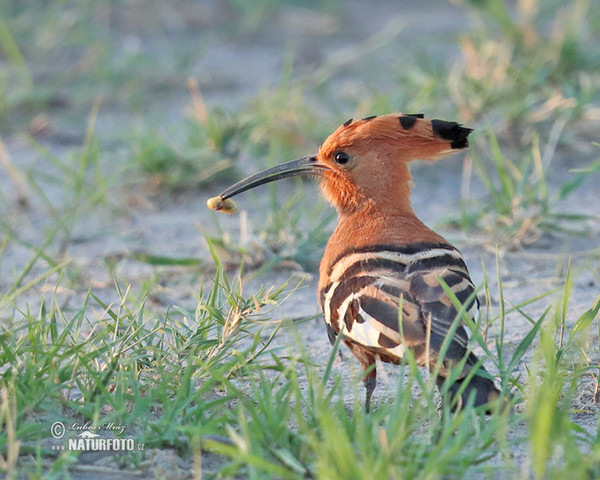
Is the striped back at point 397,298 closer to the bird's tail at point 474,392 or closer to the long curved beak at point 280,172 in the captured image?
the bird's tail at point 474,392

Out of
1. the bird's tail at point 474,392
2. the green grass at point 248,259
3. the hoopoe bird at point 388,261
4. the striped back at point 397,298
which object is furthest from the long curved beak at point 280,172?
the bird's tail at point 474,392

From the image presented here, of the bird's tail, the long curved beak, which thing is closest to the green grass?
the bird's tail

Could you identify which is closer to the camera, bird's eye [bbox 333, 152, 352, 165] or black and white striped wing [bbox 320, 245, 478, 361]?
black and white striped wing [bbox 320, 245, 478, 361]

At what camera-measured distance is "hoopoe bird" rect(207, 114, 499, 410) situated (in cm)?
183

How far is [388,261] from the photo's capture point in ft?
6.68

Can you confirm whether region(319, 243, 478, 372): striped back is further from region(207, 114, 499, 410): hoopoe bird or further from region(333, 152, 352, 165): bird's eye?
region(333, 152, 352, 165): bird's eye

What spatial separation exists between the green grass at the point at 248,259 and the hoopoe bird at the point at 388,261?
0.08 m

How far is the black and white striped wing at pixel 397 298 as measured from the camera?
1.84 metres

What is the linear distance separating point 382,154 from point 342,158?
4.7 inches

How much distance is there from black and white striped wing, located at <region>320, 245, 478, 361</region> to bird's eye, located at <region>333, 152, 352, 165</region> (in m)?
0.38

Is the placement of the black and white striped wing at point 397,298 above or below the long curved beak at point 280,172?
below

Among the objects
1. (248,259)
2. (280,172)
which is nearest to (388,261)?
(280,172)

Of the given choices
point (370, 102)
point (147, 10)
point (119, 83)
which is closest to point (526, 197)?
point (370, 102)

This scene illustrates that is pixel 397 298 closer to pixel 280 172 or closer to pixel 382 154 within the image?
pixel 382 154
